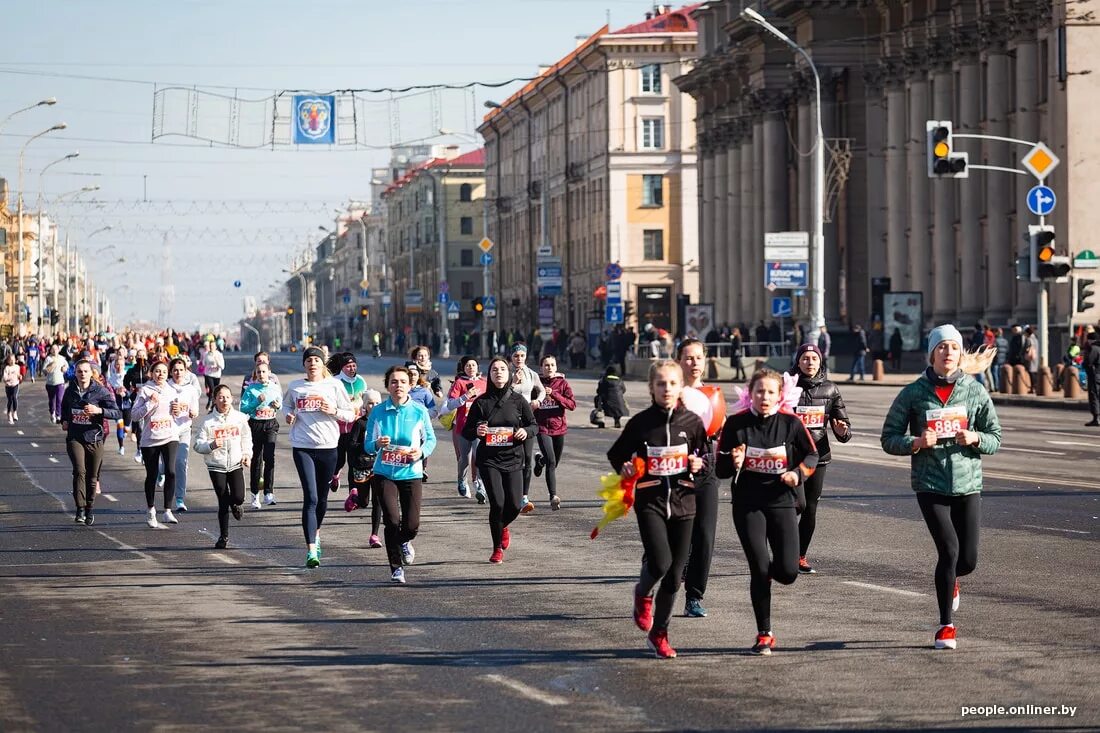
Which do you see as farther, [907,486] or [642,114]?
[642,114]

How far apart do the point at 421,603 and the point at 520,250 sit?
112044mm

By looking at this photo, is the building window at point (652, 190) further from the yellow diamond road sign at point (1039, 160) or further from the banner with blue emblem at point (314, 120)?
the yellow diamond road sign at point (1039, 160)

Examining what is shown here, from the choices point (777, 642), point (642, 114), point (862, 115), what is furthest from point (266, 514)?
point (642, 114)

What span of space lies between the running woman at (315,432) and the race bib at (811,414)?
11.0 feet

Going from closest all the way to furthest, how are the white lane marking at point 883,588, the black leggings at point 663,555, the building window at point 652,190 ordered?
1. the black leggings at point 663,555
2. the white lane marking at point 883,588
3. the building window at point 652,190

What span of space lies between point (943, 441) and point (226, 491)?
774 cm

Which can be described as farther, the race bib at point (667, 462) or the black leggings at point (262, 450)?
the black leggings at point (262, 450)

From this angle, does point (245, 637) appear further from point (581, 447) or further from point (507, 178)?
point (507, 178)

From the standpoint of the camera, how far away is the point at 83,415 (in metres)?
19.9

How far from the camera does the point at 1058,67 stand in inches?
1925

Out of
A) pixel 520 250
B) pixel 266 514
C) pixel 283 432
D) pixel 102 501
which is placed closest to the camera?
pixel 266 514

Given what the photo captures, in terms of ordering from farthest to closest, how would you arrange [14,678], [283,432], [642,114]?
[642,114], [283,432], [14,678]

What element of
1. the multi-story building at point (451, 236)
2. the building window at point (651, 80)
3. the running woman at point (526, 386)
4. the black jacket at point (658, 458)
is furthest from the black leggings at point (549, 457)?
the multi-story building at point (451, 236)

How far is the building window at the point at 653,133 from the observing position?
105 meters
